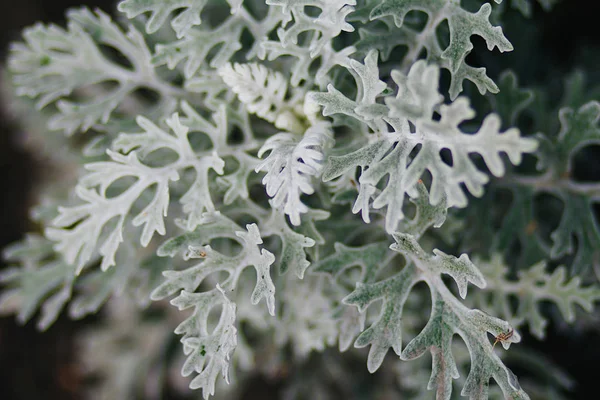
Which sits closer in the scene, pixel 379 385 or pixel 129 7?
pixel 129 7

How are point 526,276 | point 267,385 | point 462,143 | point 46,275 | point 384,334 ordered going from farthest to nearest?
point 267,385
point 46,275
point 526,276
point 384,334
point 462,143

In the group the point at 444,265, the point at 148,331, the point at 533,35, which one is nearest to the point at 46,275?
the point at 148,331

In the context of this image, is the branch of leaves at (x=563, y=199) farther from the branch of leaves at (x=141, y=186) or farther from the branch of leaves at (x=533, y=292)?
the branch of leaves at (x=141, y=186)

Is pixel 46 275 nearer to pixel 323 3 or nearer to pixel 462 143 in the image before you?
pixel 323 3

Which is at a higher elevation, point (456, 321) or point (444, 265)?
point (444, 265)

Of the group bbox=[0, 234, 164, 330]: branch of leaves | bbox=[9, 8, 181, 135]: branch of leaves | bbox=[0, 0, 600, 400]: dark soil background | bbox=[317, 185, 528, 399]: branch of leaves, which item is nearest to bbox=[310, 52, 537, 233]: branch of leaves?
bbox=[317, 185, 528, 399]: branch of leaves

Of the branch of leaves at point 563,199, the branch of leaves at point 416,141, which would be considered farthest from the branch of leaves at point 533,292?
the branch of leaves at point 416,141

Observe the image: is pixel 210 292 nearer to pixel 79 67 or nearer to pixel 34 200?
pixel 79 67

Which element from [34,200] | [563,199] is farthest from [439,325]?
[34,200]

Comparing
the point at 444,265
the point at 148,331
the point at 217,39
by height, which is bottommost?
the point at 148,331
